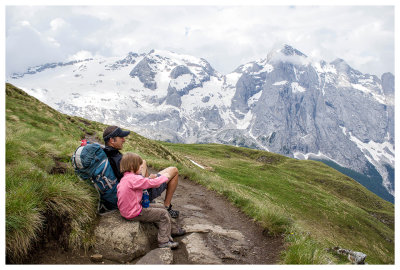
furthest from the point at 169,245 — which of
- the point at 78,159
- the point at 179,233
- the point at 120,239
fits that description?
the point at 78,159

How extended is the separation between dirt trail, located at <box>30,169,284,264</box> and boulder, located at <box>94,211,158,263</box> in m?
0.32

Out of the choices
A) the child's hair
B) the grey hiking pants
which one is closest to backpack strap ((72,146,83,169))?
the child's hair

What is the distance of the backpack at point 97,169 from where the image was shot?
842 centimetres

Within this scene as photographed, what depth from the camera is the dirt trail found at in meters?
7.16

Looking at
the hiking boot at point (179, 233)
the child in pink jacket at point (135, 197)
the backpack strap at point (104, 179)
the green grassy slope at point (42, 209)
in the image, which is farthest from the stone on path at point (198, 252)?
the backpack strap at point (104, 179)

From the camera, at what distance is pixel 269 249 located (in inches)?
377

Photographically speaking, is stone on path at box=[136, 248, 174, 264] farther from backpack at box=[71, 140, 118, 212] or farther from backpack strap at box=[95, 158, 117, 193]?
backpack strap at box=[95, 158, 117, 193]

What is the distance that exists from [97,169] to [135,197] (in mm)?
1657

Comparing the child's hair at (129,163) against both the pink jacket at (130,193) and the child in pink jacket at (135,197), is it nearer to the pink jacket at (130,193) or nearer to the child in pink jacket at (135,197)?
the child in pink jacket at (135,197)

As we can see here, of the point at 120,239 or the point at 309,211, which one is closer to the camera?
the point at 120,239

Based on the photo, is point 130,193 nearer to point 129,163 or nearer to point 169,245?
point 129,163

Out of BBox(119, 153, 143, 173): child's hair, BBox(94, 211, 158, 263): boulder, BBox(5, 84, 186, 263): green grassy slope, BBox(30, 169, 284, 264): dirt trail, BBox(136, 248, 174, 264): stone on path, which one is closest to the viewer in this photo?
BBox(5, 84, 186, 263): green grassy slope

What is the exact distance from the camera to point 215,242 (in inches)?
372

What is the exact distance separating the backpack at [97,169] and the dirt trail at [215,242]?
6.56 ft
